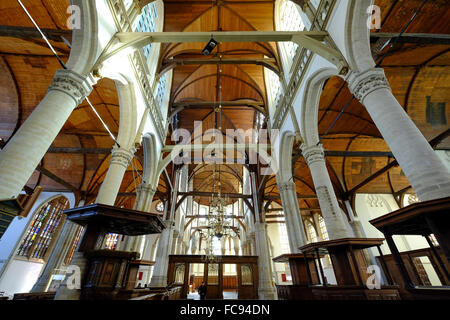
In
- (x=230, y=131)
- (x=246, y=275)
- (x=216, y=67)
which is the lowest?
(x=246, y=275)

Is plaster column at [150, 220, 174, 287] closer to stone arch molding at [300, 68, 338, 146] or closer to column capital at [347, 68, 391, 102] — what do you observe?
stone arch molding at [300, 68, 338, 146]

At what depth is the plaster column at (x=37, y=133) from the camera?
10.4ft

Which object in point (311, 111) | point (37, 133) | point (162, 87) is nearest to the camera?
point (37, 133)

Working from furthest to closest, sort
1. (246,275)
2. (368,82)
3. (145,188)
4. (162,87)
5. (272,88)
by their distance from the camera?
(246,275) → (272,88) → (162,87) → (145,188) → (368,82)

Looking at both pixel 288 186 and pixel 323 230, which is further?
pixel 323 230

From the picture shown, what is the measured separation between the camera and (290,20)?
9508 millimetres

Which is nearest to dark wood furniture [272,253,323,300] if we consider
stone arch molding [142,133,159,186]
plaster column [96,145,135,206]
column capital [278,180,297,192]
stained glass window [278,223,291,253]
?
column capital [278,180,297,192]

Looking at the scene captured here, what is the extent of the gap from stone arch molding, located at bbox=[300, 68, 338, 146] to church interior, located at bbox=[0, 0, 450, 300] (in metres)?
0.05

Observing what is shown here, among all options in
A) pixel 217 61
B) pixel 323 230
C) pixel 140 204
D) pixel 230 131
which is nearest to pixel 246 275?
pixel 140 204

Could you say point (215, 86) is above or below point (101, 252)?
above

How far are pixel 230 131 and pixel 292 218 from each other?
10.5m

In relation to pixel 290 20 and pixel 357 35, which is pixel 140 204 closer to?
pixel 357 35

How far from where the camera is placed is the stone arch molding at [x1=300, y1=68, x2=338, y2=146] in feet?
22.8
